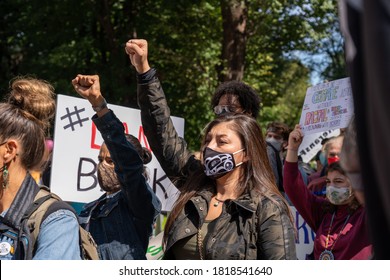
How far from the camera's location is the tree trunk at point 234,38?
1405cm

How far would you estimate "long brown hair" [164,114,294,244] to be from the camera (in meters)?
3.54

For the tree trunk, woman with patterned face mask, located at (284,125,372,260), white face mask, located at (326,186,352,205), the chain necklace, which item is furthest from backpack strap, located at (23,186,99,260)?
the tree trunk

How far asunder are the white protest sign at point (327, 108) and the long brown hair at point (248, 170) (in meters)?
1.69

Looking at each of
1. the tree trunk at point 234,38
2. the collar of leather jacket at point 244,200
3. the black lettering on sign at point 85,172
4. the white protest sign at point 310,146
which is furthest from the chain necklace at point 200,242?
the tree trunk at point 234,38

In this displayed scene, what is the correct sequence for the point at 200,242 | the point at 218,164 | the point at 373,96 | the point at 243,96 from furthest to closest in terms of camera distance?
the point at 243,96 < the point at 218,164 < the point at 200,242 < the point at 373,96

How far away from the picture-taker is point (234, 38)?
14195 mm

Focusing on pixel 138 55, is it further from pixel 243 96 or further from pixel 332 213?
pixel 332 213

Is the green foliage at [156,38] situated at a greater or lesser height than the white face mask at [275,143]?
greater

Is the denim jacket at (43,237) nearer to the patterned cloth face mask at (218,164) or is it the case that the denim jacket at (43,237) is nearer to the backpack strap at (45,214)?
the backpack strap at (45,214)

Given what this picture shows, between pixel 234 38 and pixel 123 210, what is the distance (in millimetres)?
10781

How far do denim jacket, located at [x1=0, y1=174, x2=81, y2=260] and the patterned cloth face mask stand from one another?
1150 millimetres

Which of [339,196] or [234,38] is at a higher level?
[234,38]

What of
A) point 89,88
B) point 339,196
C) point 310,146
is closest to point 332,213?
point 339,196

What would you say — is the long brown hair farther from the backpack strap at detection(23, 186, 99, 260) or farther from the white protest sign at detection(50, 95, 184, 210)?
the white protest sign at detection(50, 95, 184, 210)
